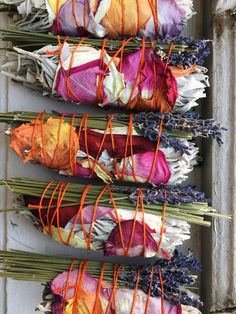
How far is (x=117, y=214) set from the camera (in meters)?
1.40

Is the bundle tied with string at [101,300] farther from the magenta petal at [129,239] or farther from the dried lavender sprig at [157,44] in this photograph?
the dried lavender sprig at [157,44]

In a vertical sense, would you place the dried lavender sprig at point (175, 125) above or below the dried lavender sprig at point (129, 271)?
above

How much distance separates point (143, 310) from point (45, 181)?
0.41 meters

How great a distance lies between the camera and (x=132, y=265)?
59.0 inches

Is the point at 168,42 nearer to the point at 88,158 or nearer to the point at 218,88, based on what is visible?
the point at 218,88

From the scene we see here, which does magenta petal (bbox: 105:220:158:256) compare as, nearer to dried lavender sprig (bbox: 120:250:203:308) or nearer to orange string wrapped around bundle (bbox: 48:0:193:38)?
dried lavender sprig (bbox: 120:250:203:308)

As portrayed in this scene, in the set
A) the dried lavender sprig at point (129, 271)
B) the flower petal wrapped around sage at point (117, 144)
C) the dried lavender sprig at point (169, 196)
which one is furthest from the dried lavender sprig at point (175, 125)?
the dried lavender sprig at point (129, 271)

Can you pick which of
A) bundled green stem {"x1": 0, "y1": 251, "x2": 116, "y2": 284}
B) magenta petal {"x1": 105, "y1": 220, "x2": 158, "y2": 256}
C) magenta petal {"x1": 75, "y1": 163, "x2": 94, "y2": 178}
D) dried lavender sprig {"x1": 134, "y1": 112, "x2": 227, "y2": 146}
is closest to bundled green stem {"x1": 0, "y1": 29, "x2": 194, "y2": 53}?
dried lavender sprig {"x1": 134, "y1": 112, "x2": 227, "y2": 146}

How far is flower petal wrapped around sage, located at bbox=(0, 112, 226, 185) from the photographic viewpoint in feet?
4.65

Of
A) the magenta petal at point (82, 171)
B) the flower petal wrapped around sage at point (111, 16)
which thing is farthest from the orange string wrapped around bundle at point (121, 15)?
the magenta petal at point (82, 171)

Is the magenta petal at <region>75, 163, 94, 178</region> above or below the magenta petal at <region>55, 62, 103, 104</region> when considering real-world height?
below

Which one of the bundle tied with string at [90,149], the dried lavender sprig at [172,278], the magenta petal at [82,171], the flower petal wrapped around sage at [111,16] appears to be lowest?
the dried lavender sprig at [172,278]

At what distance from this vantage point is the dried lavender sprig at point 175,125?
1414 mm

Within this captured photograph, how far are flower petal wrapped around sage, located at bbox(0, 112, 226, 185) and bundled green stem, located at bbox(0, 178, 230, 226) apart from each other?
5 cm
